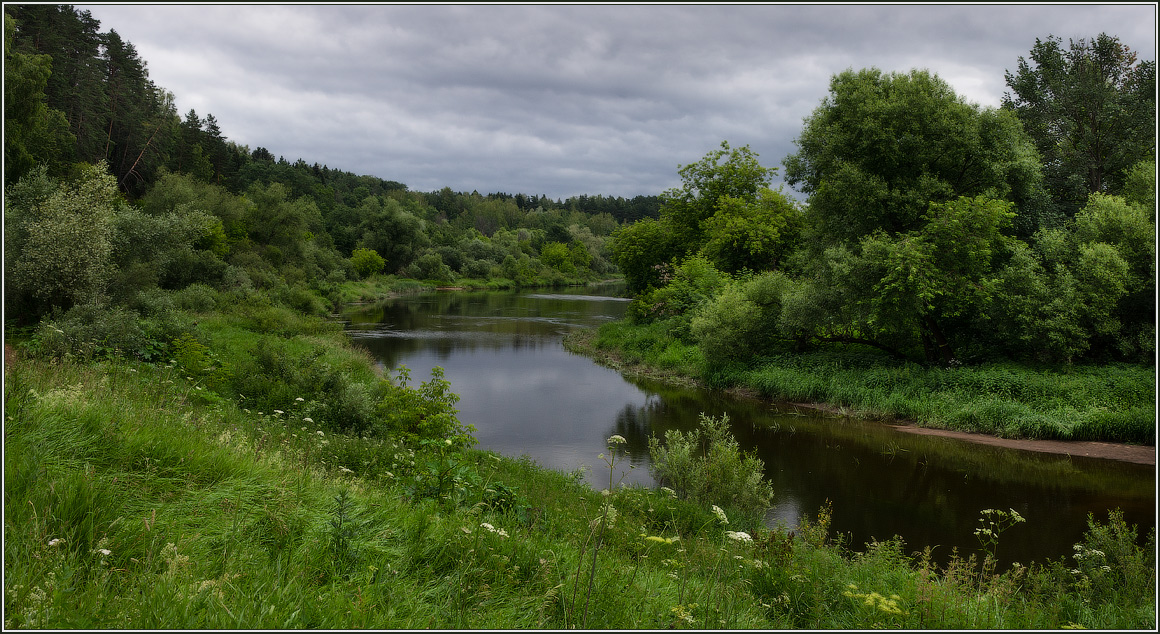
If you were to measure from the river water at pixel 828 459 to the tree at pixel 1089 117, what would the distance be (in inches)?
479

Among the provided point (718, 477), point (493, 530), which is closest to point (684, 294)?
point (718, 477)

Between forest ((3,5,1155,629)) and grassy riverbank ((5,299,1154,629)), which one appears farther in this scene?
forest ((3,5,1155,629))

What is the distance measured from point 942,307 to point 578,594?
1866 centimetres

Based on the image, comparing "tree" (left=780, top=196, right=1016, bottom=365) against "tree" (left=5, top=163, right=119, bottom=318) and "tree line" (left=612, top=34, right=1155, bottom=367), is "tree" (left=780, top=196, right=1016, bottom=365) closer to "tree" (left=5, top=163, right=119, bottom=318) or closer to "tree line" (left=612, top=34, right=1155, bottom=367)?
"tree line" (left=612, top=34, right=1155, bottom=367)

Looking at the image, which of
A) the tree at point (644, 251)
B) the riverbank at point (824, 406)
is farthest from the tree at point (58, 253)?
the tree at point (644, 251)

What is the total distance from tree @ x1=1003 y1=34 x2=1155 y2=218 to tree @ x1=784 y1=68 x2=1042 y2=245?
323 centimetres

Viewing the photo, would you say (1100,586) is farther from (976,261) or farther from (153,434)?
(976,261)

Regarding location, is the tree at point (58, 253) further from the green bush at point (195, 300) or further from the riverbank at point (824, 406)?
the riverbank at point (824, 406)

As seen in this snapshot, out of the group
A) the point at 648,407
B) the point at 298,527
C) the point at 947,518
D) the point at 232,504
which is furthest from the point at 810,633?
the point at 648,407

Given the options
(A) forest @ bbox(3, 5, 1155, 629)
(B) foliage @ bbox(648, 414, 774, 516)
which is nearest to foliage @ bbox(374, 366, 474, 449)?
(A) forest @ bbox(3, 5, 1155, 629)

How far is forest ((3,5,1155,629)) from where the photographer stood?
3.55 metres

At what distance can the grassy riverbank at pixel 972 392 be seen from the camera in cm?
1522

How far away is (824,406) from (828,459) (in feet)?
17.5

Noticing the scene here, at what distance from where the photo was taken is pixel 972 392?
17.4 m
